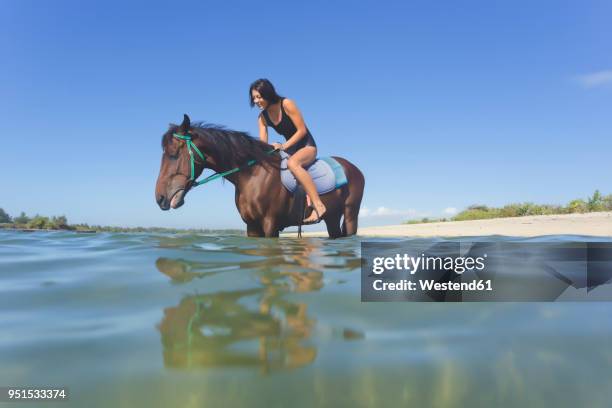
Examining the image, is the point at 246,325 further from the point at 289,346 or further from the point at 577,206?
the point at 577,206

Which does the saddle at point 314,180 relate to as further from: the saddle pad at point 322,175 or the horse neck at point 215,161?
the horse neck at point 215,161

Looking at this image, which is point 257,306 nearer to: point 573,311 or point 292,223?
point 573,311

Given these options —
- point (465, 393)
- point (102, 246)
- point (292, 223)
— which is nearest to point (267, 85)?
point (292, 223)

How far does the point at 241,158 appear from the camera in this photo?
545 cm

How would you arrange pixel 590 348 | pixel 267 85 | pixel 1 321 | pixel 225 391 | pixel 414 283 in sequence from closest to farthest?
1. pixel 225 391
2. pixel 590 348
3. pixel 1 321
4. pixel 414 283
5. pixel 267 85

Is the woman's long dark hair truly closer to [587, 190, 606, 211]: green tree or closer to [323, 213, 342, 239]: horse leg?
[323, 213, 342, 239]: horse leg

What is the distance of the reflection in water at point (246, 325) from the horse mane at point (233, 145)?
9.74 feet

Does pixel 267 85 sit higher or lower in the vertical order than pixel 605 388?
higher

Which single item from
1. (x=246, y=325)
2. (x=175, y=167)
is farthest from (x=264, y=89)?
(x=246, y=325)

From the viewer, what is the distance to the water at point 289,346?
1.06m

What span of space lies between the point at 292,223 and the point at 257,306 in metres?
3.79

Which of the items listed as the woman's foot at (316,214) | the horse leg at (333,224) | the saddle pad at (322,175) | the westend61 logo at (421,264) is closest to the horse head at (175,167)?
the saddle pad at (322,175)

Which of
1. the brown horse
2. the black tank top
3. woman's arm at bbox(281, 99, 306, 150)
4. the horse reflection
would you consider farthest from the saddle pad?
the horse reflection

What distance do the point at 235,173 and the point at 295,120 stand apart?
1.14 metres
